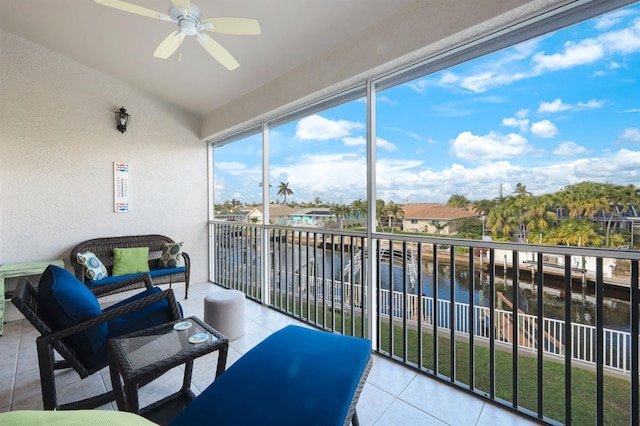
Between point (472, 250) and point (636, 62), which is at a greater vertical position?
point (636, 62)

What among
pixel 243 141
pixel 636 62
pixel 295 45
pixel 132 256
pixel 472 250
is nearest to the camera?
pixel 636 62

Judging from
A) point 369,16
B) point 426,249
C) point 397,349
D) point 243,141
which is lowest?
point 397,349

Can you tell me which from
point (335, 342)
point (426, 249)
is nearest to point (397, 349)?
point (426, 249)

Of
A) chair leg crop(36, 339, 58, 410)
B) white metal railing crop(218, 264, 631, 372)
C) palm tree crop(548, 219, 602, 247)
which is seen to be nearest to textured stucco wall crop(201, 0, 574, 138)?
palm tree crop(548, 219, 602, 247)

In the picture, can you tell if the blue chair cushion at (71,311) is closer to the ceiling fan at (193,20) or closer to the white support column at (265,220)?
the ceiling fan at (193,20)

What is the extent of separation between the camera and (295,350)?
1560mm

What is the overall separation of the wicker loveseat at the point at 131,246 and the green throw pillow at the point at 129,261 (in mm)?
109

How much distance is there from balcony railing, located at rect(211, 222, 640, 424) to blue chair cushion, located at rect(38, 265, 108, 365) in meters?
1.94

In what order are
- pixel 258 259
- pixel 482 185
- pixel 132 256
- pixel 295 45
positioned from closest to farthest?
pixel 482 185 → pixel 295 45 → pixel 132 256 → pixel 258 259

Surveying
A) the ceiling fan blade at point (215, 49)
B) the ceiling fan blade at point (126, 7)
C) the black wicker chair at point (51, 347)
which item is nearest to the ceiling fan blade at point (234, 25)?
the ceiling fan blade at point (215, 49)

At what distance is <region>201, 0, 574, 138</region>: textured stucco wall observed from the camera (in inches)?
70.8

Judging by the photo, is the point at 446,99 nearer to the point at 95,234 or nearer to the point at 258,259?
the point at 258,259

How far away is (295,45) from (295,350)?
103 inches

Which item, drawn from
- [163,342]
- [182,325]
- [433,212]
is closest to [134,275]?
[182,325]
